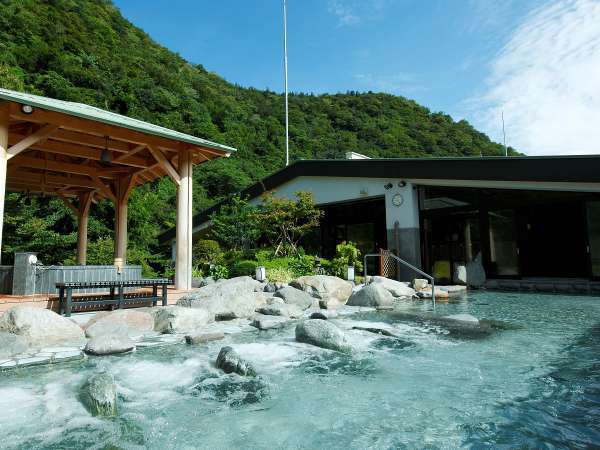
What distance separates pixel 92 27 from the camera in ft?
96.1

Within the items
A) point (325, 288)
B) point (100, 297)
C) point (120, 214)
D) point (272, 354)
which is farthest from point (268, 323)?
point (120, 214)

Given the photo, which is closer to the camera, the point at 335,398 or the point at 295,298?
the point at 335,398

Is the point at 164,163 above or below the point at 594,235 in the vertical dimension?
above

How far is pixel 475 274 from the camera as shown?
11.9m

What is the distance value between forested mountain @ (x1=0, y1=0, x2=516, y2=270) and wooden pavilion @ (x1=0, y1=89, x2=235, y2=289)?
332cm

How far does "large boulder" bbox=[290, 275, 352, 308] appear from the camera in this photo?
29.8 ft

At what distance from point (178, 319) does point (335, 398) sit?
3.38 m

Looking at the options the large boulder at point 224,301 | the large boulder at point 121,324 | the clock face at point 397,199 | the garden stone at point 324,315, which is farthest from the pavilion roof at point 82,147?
the clock face at point 397,199

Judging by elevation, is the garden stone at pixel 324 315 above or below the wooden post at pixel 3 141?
below

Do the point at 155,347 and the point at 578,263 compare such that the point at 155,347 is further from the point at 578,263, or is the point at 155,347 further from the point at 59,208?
the point at 578,263

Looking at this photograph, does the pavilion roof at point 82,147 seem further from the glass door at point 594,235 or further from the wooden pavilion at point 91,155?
the glass door at point 594,235

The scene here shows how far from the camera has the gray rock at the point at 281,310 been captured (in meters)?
7.00

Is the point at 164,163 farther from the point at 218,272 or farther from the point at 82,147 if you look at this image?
the point at 218,272

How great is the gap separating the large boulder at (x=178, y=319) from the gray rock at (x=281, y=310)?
4.28 feet
